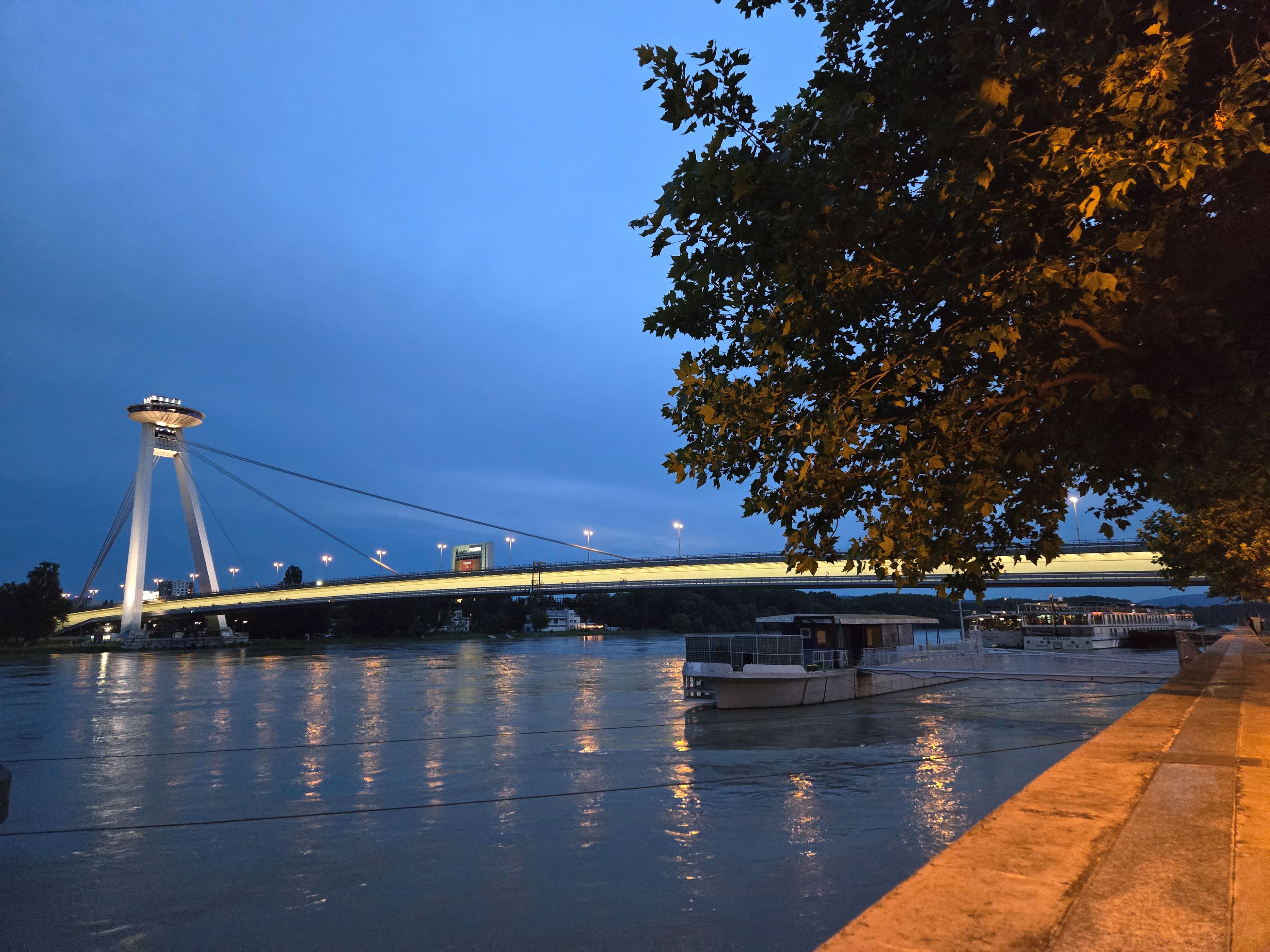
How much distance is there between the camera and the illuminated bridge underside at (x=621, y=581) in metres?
64.8

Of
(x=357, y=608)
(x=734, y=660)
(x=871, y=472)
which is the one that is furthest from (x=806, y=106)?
(x=357, y=608)

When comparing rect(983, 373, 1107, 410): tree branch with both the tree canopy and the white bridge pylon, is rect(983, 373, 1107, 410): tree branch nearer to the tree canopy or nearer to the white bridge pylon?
the tree canopy

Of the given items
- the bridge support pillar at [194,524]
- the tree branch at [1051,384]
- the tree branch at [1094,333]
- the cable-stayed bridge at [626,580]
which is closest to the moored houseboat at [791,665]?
the cable-stayed bridge at [626,580]

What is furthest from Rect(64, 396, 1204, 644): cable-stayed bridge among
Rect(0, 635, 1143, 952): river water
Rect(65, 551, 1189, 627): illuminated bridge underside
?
Rect(0, 635, 1143, 952): river water

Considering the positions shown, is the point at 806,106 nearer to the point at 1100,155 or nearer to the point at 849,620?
the point at 1100,155

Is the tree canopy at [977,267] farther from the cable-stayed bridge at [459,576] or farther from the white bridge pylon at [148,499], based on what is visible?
the white bridge pylon at [148,499]

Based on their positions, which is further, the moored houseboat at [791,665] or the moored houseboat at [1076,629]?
the moored houseboat at [1076,629]

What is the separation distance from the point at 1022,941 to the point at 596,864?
10349 mm

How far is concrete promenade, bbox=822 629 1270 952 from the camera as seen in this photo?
2623mm

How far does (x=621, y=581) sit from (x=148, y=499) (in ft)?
189

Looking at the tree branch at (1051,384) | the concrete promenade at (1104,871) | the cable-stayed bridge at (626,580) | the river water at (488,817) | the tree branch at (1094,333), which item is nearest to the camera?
the concrete promenade at (1104,871)

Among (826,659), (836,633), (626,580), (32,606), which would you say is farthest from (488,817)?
(32,606)

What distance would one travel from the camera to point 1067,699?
3662 cm

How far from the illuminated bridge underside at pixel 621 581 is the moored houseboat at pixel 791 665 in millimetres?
14587
